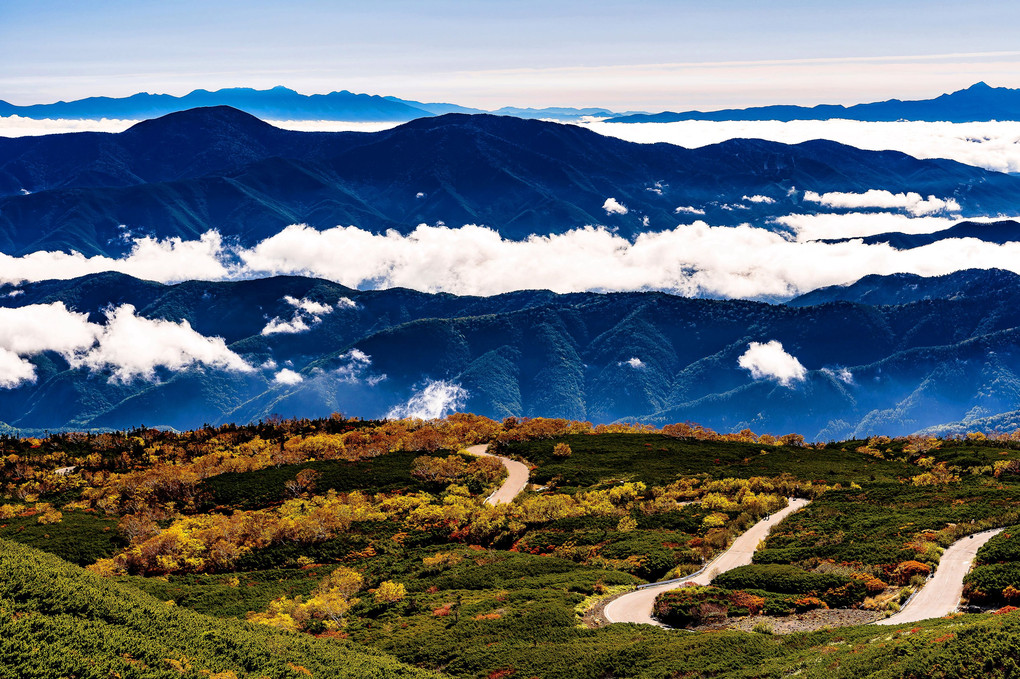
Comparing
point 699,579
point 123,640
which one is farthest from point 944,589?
point 123,640

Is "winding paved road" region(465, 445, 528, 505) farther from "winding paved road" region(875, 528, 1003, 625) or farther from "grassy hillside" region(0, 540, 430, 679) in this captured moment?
"winding paved road" region(875, 528, 1003, 625)

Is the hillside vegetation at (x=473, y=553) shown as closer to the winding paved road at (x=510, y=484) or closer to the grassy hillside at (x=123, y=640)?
the grassy hillside at (x=123, y=640)

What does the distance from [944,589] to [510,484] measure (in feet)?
259

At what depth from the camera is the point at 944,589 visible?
65.3m

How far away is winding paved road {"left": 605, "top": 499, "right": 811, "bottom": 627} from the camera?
225 ft

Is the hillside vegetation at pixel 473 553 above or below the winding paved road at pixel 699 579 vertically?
above

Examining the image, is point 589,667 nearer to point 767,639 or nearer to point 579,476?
point 767,639

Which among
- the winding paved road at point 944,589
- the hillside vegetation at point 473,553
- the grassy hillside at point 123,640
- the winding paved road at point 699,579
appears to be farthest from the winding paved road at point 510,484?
the winding paved road at point 944,589

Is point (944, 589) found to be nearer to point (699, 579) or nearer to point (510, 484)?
point (699, 579)

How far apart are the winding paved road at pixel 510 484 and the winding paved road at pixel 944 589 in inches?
2315

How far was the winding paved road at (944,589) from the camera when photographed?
6106 cm

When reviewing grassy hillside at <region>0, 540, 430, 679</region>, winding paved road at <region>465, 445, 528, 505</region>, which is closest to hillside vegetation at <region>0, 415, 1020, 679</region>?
grassy hillside at <region>0, 540, 430, 679</region>

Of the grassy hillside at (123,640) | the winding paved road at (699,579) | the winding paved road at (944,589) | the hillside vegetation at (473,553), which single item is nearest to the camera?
the grassy hillside at (123,640)

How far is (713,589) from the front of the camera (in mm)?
70062
